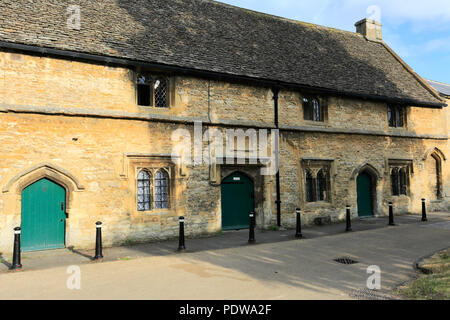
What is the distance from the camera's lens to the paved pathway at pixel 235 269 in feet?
18.0

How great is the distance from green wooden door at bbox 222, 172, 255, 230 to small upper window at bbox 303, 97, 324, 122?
4.02 m

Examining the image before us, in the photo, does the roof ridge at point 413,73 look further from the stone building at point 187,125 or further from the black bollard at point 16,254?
the black bollard at point 16,254

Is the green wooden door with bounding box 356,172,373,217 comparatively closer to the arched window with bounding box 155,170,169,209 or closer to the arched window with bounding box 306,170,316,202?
the arched window with bounding box 306,170,316,202

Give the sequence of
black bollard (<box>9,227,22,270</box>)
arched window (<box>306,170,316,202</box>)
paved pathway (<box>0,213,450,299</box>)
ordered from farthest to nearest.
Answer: arched window (<box>306,170,316,202</box>), black bollard (<box>9,227,22,270</box>), paved pathway (<box>0,213,450,299</box>)

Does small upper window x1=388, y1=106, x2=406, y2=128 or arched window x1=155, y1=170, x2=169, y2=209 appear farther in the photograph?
small upper window x1=388, y1=106, x2=406, y2=128

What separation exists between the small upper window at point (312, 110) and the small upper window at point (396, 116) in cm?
459

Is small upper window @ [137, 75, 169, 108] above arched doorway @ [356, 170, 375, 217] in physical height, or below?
above

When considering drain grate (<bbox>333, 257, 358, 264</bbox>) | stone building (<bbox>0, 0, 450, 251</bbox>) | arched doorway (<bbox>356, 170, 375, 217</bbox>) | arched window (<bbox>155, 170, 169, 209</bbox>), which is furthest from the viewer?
arched doorway (<bbox>356, 170, 375, 217</bbox>)

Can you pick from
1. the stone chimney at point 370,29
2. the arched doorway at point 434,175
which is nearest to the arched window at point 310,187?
the arched doorway at point 434,175

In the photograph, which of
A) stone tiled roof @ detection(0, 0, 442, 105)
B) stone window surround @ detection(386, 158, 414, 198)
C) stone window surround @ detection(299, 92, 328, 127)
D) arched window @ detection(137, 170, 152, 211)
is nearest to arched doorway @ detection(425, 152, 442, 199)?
stone window surround @ detection(386, 158, 414, 198)

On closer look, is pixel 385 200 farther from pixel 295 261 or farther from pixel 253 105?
pixel 295 261

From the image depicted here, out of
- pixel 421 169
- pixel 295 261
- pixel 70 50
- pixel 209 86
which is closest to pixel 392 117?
pixel 421 169

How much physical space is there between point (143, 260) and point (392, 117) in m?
14.3

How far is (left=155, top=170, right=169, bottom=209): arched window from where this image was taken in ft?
35.4
